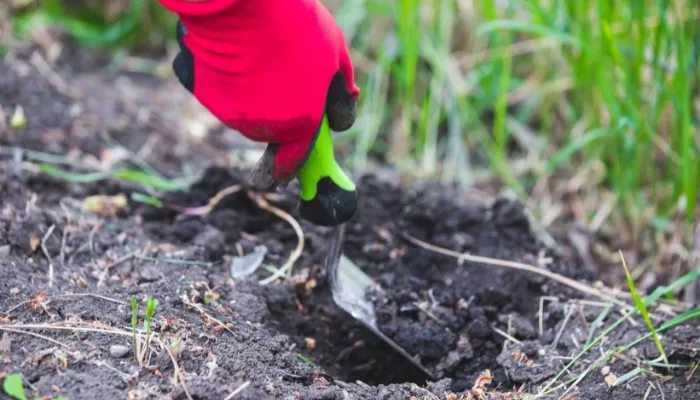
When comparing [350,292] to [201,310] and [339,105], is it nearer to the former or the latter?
[201,310]

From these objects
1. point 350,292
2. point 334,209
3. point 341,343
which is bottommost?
point 341,343

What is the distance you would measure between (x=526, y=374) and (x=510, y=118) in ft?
4.90

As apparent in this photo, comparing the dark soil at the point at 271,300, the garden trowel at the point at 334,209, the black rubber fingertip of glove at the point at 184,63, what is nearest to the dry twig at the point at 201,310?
the dark soil at the point at 271,300

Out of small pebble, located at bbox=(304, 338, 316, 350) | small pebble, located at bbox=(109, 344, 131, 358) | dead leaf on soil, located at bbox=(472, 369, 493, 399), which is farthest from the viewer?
small pebble, located at bbox=(304, 338, 316, 350)

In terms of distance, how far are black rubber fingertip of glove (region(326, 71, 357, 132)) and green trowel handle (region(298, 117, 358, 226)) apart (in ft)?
0.10

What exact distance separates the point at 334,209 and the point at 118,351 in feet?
1.51

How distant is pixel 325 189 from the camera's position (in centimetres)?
133

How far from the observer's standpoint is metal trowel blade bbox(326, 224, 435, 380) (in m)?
1.46

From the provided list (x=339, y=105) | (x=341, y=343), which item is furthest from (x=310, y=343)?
(x=339, y=105)

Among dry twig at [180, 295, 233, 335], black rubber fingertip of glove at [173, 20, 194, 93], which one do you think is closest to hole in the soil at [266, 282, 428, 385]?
dry twig at [180, 295, 233, 335]

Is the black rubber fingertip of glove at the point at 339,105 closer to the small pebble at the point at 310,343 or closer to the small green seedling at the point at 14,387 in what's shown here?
the small pebble at the point at 310,343

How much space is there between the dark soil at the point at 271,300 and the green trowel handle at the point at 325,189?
0.71 feet

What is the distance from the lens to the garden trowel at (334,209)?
4.30 feet

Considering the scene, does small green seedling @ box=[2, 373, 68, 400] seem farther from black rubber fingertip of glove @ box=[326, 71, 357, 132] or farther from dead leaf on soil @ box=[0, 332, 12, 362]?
black rubber fingertip of glove @ box=[326, 71, 357, 132]
